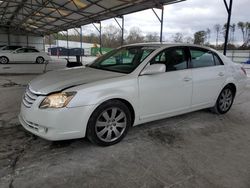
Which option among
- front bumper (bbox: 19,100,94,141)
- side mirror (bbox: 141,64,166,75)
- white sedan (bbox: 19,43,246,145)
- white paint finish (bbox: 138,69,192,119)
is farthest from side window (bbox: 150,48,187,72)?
front bumper (bbox: 19,100,94,141)

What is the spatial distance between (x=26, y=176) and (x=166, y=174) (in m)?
1.54

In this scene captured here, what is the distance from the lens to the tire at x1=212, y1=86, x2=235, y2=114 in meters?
4.75

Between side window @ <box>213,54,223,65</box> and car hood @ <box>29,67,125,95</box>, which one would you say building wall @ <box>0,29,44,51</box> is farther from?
side window @ <box>213,54,223,65</box>

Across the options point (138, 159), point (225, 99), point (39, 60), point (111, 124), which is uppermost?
point (39, 60)

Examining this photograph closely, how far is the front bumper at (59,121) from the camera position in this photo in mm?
2811

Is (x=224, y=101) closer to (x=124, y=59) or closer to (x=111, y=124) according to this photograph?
(x=124, y=59)

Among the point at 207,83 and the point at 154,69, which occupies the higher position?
the point at 154,69

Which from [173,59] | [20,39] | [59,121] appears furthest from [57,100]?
[20,39]

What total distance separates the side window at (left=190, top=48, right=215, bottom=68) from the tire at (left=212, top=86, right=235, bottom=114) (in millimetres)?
715

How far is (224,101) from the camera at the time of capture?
4.84 metres

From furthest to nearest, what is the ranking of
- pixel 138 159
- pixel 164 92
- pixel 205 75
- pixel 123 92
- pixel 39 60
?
pixel 39 60
pixel 205 75
pixel 164 92
pixel 123 92
pixel 138 159

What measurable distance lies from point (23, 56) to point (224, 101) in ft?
55.7

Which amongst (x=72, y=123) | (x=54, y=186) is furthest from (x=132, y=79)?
(x=54, y=186)

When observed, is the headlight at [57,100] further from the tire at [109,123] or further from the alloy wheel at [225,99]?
the alloy wheel at [225,99]
